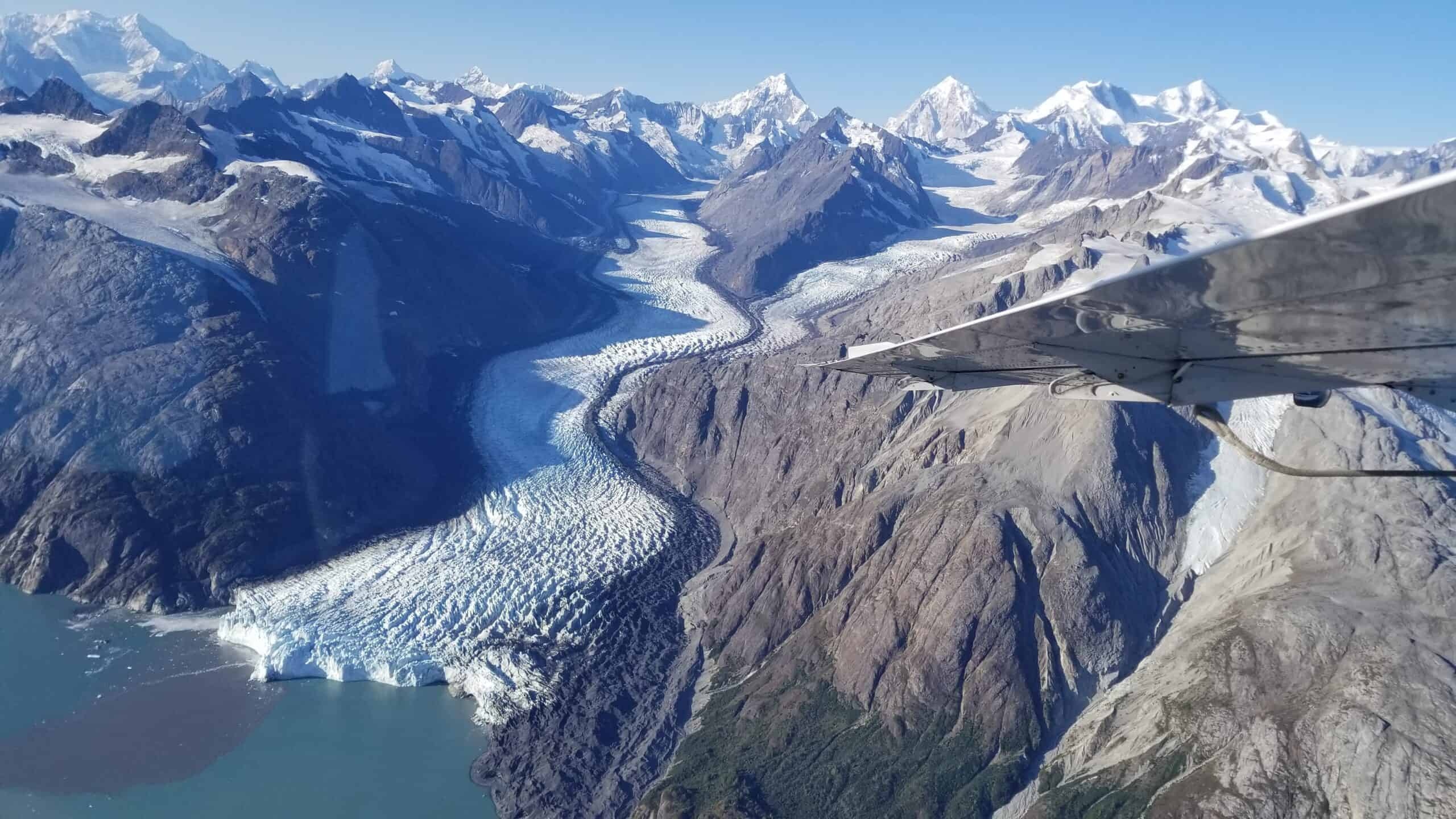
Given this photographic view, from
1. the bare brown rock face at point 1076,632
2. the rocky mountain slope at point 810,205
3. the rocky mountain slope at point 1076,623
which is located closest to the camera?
the bare brown rock face at point 1076,632

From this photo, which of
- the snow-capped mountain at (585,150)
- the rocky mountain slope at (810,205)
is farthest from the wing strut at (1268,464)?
the snow-capped mountain at (585,150)

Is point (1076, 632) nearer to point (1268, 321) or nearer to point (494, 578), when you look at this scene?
point (494, 578)

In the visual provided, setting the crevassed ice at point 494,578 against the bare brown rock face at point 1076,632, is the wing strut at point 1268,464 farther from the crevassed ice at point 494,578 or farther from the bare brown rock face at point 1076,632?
the crevassed ice at point 494,578

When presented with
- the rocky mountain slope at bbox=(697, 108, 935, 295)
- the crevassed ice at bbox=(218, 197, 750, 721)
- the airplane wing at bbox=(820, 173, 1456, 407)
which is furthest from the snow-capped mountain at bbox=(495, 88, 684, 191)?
the airplane wing at bbox=(820, 173, 1456, 407)

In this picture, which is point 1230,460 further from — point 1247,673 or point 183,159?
point 183,159

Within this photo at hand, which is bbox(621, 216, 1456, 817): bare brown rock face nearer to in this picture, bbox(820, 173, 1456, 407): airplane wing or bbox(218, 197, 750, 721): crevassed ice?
bbox(218, 197, 750, 721): crevassed ice

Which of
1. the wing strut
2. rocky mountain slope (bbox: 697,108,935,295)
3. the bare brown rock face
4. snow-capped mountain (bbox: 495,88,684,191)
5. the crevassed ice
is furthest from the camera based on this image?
snow-capped mountain (bbox: 495,88,684,191)

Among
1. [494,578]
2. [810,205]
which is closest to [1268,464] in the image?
[494,578]
